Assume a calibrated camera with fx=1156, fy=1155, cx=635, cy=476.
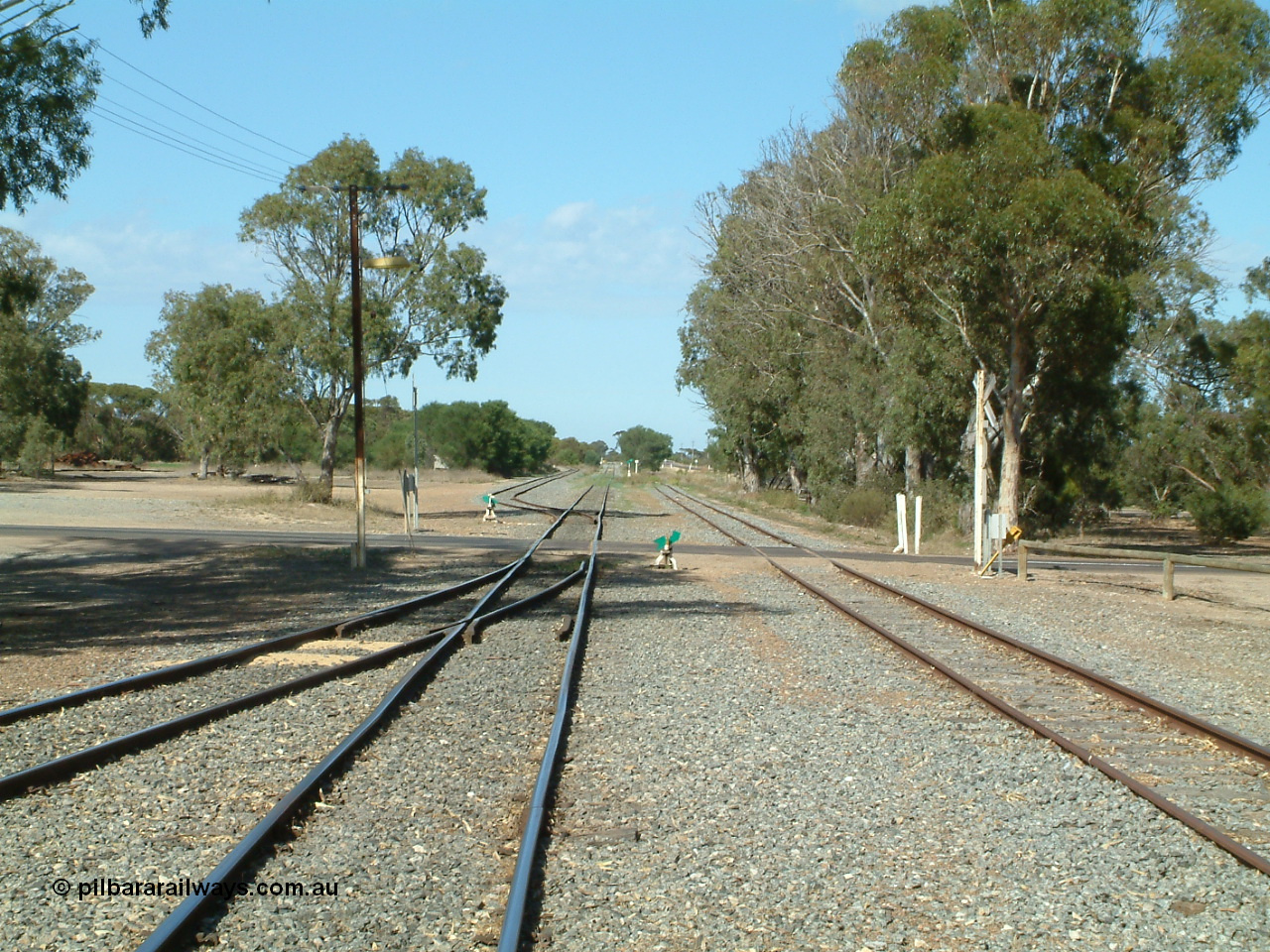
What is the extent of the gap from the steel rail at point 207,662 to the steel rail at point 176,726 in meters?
1.03

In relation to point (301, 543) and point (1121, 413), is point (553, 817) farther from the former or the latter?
point (1121, 413)

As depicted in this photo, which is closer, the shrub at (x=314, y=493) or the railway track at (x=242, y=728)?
the railway track at (x=242, y=728)

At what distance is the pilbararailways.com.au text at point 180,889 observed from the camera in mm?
5129

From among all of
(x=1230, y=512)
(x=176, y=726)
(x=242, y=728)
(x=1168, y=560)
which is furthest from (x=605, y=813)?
(x=1230, y=512)

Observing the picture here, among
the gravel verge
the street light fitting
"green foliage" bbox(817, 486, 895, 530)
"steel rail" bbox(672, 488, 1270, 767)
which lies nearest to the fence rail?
"steel rail" bbox(672, 488, 1270, 767)

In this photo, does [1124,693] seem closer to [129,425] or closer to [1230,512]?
[1230,512]

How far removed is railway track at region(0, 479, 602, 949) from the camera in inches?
217

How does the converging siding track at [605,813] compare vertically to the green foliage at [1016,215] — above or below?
below

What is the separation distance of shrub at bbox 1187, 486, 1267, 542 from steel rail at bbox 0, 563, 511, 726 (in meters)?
35.9

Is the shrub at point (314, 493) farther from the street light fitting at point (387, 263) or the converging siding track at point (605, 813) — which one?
the converging siding track at point (605, 813)

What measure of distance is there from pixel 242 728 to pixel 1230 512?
42152 mm

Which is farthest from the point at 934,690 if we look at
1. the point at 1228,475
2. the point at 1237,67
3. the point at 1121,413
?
the point at 1228,475

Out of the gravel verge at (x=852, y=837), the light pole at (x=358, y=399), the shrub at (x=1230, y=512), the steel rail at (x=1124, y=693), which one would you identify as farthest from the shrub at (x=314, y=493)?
the shrub at (x=1230, y=512)

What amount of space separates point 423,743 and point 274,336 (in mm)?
34957
